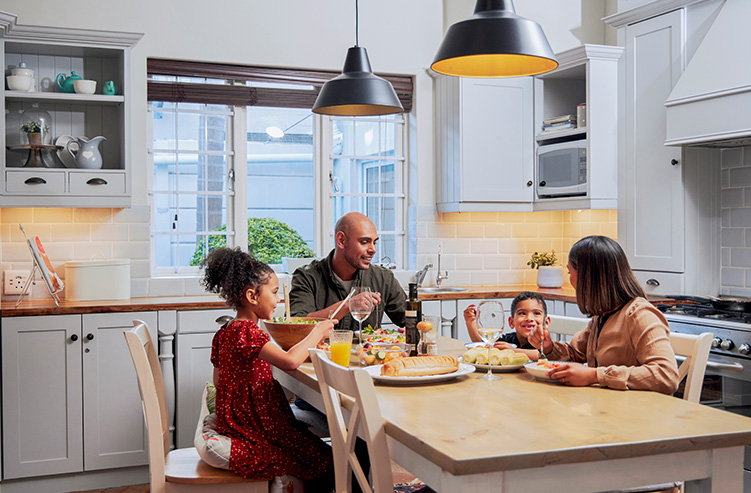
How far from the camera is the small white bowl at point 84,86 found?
4.17 m

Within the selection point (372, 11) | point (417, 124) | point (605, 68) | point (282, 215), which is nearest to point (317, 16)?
point (372, 11)

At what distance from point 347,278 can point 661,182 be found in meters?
1.89

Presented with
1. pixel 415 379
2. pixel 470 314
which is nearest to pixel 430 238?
pixel 470 314

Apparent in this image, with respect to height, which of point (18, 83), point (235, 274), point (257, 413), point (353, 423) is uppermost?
point (18, 83)

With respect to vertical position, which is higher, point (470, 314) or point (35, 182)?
point (35, 182)

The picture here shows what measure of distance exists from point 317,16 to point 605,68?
1818mm

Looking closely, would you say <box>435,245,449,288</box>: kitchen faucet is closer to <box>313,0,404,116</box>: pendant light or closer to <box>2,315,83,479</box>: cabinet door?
<box>313,0,404,116</box>: pendant light

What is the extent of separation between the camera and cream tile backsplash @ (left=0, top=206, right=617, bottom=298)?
170 inches

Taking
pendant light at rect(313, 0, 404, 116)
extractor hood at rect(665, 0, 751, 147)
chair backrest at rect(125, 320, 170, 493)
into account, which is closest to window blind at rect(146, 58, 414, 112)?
pendant light at rect(313, 0, 404, 116)

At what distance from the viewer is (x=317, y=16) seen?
4.86 metres

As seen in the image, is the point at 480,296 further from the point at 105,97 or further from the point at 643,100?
the point at 105,97

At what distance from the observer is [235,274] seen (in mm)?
2566

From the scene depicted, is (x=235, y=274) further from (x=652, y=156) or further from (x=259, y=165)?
(x=652, y=156)

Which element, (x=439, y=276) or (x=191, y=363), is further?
(x=439, y=276)
